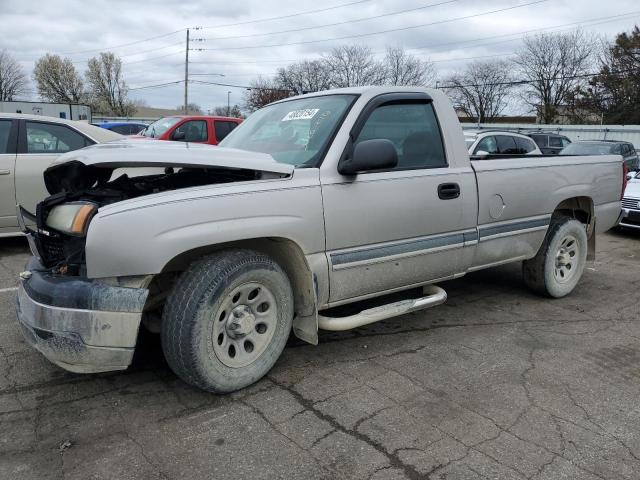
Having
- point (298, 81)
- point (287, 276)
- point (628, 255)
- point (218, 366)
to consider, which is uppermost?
point (298, 81)

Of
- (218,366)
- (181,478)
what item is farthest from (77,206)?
(181,478)

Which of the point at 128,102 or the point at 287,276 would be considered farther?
the point at 128,102

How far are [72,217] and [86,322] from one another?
1.98 ft

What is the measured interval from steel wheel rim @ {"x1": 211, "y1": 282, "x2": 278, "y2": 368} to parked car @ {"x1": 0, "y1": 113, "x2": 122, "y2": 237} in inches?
184

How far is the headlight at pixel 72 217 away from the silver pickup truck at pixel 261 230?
0.04 feet

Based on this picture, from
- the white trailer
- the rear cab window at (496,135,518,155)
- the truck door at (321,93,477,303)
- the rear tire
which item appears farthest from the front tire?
the white trailer

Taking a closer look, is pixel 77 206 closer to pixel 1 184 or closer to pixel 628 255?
pixel 1 184

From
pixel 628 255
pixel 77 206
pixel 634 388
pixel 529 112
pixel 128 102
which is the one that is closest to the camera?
pixel 77 206

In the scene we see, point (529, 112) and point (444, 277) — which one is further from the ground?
point (529, 112)

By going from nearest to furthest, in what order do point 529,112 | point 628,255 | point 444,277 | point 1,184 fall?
point 444,277, point 1,184, point 628,255, point 529,112

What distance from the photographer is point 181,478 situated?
2439mm

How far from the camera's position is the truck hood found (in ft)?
9.59

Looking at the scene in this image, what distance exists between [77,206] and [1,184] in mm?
4377

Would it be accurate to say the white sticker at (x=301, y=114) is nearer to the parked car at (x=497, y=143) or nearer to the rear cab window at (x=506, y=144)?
the parked car at (x=497, y=143)
